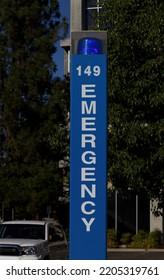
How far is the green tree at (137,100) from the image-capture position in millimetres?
12867

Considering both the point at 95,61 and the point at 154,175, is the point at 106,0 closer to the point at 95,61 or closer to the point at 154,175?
the point at 154,175

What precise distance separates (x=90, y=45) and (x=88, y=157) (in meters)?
1.18

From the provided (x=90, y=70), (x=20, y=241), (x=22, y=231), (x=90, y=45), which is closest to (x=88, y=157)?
(x=90, y=70)

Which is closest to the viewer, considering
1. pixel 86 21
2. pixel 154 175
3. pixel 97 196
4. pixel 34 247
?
pixel 97 196

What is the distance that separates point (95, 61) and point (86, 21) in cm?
3324

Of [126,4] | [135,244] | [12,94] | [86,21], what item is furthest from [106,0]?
[86,21]

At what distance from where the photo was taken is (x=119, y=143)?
1329cm

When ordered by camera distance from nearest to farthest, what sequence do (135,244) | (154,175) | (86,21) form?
1. (154,175)
2. (135,244)
3. (86,21)

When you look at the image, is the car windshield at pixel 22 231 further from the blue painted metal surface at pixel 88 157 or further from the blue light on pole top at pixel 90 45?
the blue light on pole top at pixel 90 45

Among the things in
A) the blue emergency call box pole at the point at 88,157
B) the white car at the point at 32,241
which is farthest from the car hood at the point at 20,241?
the blue emergency call box pole at the point at 88,157

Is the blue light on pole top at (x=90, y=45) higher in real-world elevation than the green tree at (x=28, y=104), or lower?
lower

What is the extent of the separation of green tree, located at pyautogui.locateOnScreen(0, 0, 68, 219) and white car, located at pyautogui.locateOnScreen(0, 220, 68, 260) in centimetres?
1344

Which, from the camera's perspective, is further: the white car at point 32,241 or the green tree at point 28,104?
the green tree at point 28,104

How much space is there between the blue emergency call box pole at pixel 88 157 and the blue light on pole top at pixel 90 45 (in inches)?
2.6
